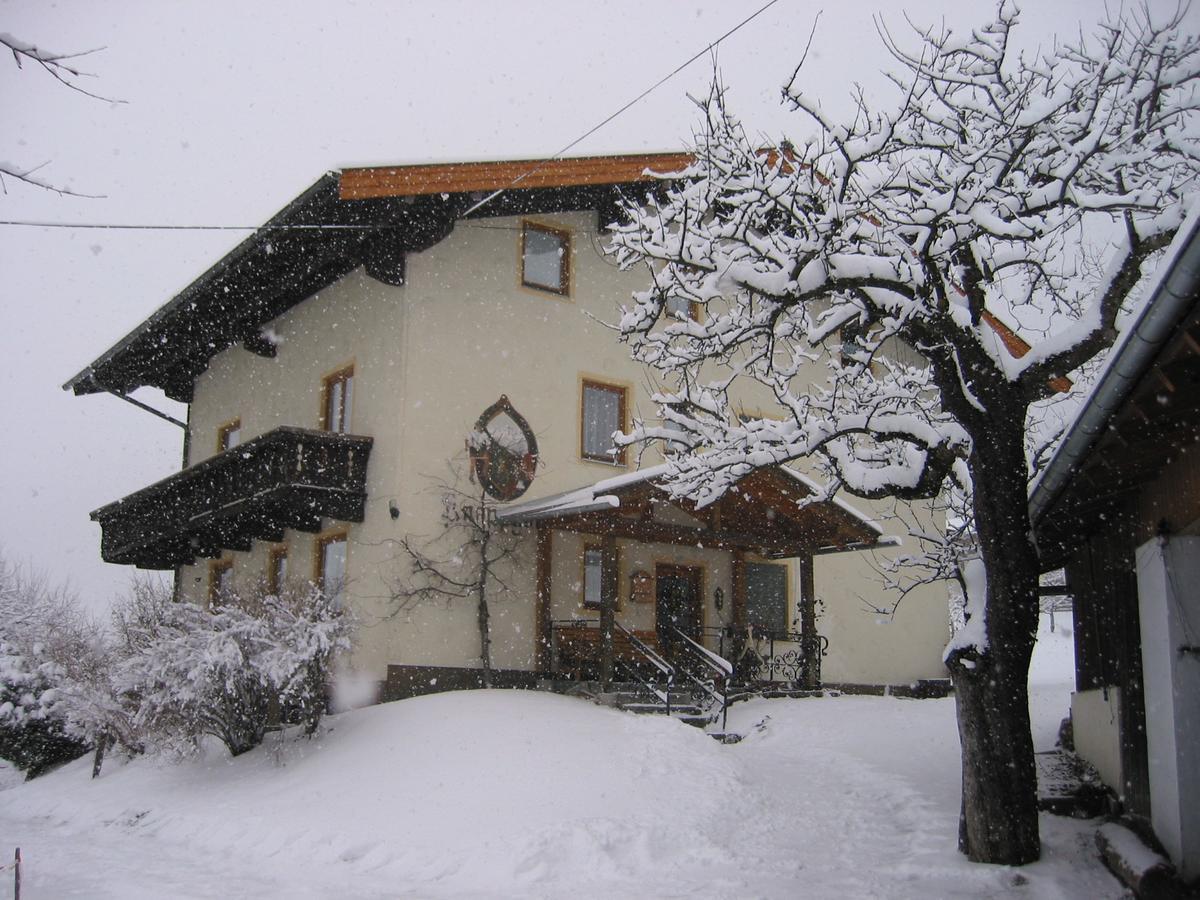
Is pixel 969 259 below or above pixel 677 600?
above

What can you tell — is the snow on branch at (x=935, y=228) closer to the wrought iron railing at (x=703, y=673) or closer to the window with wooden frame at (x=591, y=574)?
the wrought iron railing at (x=703, y=673)

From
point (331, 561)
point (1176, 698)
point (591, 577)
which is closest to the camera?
point (1176, 698)

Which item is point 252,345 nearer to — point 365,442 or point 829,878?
point 365,442

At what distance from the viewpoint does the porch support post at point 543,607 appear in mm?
16359

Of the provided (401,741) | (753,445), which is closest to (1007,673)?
(753,445)

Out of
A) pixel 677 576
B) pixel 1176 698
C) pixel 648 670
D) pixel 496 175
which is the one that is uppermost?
pixel 496 175

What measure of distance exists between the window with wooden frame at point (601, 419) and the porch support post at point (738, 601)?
2.88m

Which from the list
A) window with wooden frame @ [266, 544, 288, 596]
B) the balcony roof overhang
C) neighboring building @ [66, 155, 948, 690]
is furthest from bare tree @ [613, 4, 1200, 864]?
window with wooden frame @ [266, 544, 288, 596]

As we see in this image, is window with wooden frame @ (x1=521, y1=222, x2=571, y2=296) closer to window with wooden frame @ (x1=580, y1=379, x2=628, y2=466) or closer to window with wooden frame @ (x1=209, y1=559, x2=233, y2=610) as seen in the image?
window with wooden frame @ (x1=580, y1=379, x2=628, y2=466)

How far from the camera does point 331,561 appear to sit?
55.0ft

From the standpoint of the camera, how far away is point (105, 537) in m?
21.8

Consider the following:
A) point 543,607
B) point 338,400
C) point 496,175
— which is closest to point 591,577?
point 543,607

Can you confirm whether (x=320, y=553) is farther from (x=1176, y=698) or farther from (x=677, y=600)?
(x=1176, y=698)

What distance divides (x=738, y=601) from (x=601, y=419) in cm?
397
